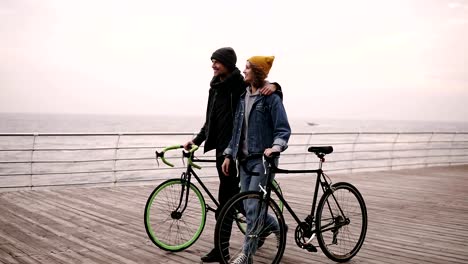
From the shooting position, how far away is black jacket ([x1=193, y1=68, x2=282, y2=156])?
14.5 feet

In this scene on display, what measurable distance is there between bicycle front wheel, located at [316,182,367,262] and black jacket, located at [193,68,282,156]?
92cm

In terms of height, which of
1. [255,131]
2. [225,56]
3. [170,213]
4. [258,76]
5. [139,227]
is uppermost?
[225,56]

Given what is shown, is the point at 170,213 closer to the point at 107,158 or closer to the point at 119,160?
the point at 119,160

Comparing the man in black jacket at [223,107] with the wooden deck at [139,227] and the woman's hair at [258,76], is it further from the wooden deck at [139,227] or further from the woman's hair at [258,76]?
the wooden deck at [139,227]

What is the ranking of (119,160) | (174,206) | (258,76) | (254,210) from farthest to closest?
(119,160)
(174,206)
(258,76)
(254,210)

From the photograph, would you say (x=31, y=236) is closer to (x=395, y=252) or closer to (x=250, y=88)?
(x=250, y=88)

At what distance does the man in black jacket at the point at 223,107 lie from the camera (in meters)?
4.38

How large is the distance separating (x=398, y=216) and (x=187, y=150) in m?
3.34

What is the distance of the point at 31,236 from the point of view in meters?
5.22

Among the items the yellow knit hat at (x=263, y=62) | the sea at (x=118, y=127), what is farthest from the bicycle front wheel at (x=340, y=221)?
the sea at (x=118, y=127)

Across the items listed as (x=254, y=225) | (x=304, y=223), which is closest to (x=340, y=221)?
(x=304, y=223)

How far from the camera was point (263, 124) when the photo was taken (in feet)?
13.2

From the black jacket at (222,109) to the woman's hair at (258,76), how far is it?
426 millimetres

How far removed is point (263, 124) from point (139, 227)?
7.55ft
